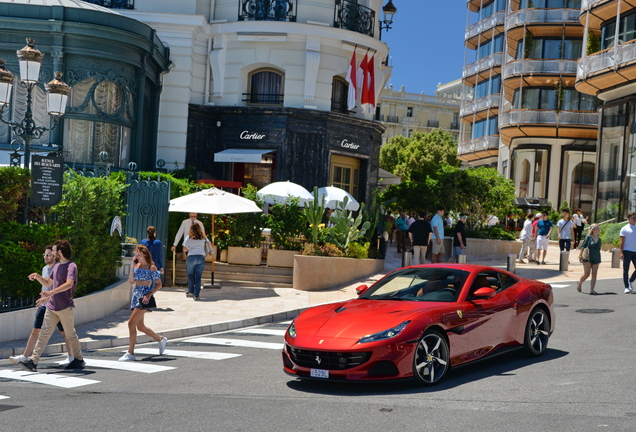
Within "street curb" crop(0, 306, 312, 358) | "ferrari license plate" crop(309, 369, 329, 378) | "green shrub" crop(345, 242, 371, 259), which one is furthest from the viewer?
"green shrub" crop(345, 242, 371, 259)

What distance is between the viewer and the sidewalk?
12766mm

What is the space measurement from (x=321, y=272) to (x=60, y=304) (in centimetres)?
996

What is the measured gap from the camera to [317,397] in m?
8.34

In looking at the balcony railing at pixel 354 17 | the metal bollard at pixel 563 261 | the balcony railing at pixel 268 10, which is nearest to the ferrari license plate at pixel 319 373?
the metal bollard at pixel 563 261

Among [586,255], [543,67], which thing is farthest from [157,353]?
[543,67]

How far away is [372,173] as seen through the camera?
101 ft

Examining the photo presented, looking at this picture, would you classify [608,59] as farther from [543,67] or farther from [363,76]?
[543,67]

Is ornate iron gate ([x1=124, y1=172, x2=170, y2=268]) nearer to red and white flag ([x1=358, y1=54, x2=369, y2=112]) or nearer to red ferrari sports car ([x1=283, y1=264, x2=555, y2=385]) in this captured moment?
red ferrari sports car ([x1=283, y1=264, x2=555, y2=385])

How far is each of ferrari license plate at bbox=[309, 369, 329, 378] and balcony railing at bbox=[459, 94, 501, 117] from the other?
175 ft

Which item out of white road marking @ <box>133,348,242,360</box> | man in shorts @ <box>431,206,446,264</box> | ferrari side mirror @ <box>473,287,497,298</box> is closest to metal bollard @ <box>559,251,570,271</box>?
man in shorts @ <box>431,206,446,264</box>

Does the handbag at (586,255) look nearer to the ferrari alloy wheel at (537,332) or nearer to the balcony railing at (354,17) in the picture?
the ferrari alloy wheel at (537,332)

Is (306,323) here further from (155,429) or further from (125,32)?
(125,32)

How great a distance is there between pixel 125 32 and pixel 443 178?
15736 mm

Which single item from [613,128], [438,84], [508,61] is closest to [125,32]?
[613,128]
